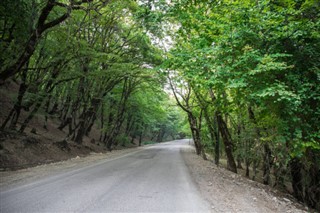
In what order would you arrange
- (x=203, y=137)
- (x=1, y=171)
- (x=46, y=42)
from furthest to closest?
1. (x=203, y=137)
2. (x=46, y=42)
3. (x=1, y=171)

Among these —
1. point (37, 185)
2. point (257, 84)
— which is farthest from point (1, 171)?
point (257, 84)

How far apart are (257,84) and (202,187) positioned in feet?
12.0

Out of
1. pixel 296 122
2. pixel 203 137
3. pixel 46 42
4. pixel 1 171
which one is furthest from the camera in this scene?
pixel 203 137

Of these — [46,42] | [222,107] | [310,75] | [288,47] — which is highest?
[46,42]

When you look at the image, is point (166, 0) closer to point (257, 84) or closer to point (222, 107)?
point (257, 84)

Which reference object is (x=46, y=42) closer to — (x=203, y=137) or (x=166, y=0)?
(x=166, y=0)

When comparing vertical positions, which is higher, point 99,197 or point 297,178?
point 99,197

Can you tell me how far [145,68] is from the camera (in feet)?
48.5

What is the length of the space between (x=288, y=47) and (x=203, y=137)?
16.3 metres

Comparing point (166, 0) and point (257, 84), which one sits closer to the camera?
point (257, 84)

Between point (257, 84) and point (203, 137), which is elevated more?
point (257, 84)

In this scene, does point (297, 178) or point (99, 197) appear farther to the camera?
point (297, 178)

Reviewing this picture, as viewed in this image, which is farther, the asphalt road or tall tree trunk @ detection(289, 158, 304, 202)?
tall tree trunk @ detection(289, 158, 304, 202)

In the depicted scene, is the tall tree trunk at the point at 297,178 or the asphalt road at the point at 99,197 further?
the tall tree trunk at the point at 297,178
